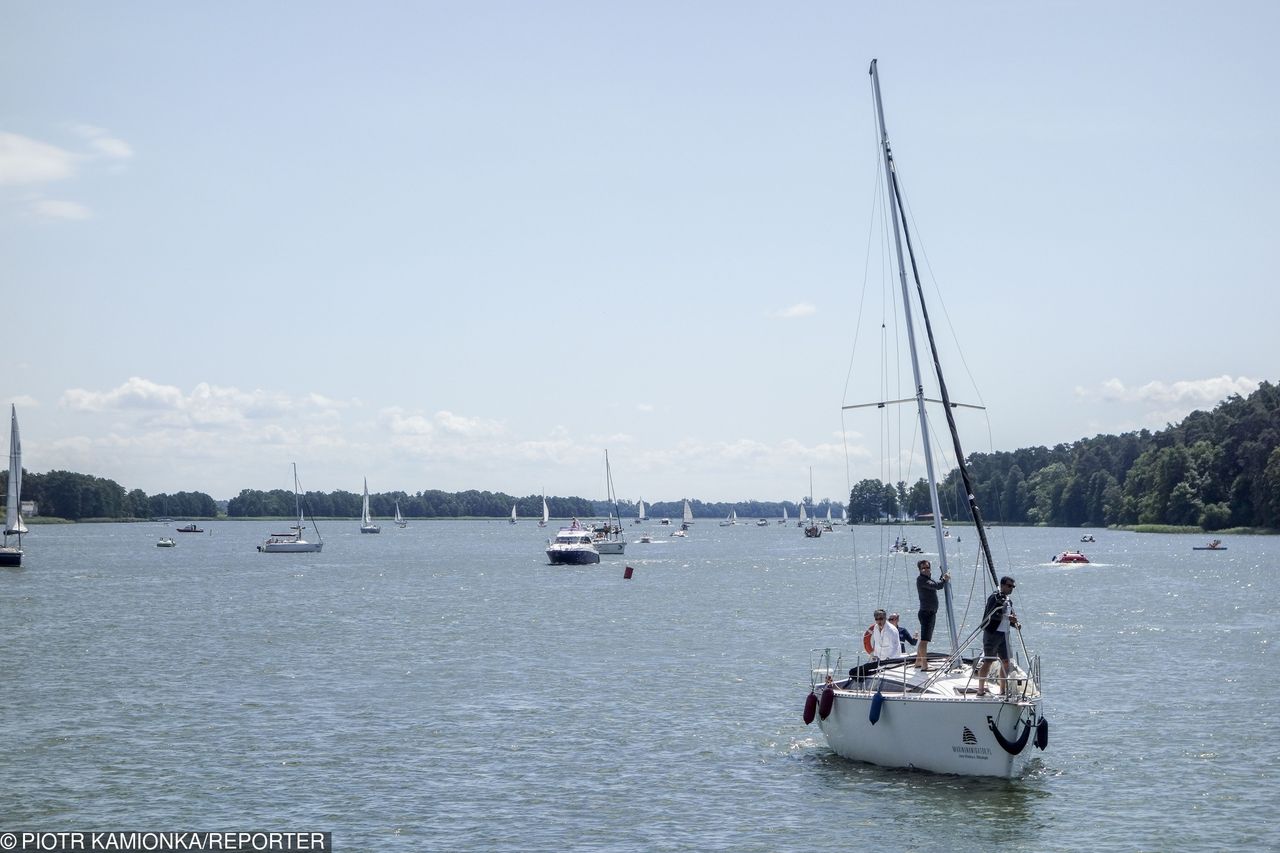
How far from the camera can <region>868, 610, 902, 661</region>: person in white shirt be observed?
1446 inches

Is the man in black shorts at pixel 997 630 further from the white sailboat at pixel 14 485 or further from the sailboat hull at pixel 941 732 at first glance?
the white sailboat at pixel 14 485

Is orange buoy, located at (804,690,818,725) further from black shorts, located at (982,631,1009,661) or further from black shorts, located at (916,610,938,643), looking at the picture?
black shorts, located at (982,631,1009,661)

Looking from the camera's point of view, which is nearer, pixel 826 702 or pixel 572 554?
pixel 826 702

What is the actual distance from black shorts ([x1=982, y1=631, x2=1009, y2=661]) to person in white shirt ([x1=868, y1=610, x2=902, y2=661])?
381 cm

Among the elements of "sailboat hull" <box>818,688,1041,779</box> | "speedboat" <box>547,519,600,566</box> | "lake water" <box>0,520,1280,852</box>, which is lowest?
"lake water" <box>0,520,1280,852</box>

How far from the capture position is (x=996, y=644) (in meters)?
33.0

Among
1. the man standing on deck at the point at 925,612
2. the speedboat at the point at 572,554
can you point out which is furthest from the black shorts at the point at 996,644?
the speedboat at the point at 572,554

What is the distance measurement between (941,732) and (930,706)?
0.70 m

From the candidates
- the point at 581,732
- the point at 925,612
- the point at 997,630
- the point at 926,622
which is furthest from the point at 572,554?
the point at 997,630

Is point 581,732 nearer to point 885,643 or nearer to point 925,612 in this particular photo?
point 885,643

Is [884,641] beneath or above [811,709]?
above

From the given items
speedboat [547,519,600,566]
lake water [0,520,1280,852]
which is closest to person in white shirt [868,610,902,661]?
lake water [0,520,1280,852]

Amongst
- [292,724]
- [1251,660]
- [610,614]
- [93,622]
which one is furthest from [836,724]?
[93,622]

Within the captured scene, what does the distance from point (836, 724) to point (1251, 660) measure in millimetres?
31946
